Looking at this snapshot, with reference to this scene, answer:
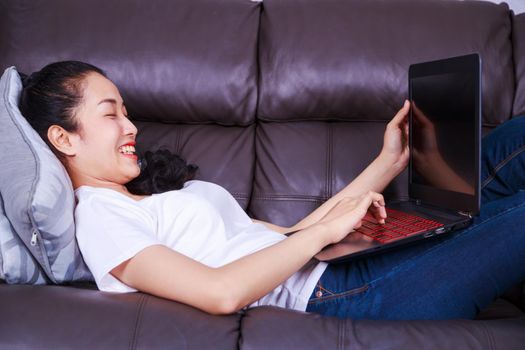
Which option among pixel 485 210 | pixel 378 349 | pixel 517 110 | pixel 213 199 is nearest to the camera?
pixel 378 349

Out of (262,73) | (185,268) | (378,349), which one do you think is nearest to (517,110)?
(262,73)

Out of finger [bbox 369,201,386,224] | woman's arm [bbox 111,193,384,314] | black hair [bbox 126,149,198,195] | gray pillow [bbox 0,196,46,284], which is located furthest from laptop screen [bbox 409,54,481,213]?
gray pillow [bbox 0,196,46,284]

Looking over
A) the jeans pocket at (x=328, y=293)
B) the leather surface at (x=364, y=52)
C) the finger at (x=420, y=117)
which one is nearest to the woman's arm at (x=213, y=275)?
the jeans pocket at (x=328, y=293)

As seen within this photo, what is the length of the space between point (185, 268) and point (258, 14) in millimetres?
1016

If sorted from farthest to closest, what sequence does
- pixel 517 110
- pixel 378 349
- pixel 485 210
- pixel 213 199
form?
pixel 517 110
pixel 213 199
pixel 485 210
pixel 378 349

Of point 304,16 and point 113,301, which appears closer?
point 113,301

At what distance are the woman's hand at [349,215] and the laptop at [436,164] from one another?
0.09 ft

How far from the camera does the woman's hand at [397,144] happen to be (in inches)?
56.2

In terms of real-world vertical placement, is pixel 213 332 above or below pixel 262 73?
below

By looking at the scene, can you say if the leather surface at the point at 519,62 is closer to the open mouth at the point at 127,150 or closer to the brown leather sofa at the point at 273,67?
the brown leather sofa at the point at 273,67

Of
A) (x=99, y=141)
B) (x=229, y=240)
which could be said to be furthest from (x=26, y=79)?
(x=229, y=240)

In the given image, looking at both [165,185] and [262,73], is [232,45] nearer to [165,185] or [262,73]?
[262,73]

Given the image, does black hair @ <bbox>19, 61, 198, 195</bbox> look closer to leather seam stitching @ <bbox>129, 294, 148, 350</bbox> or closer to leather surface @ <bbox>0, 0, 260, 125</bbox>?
leather surface @ <bbox>0, 0, 260, 125</bbox>

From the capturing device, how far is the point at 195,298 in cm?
91
